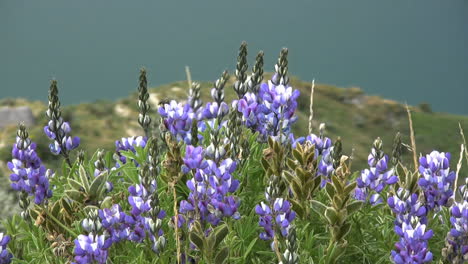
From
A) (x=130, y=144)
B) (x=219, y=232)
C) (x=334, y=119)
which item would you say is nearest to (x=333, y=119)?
(x=334, y=119)

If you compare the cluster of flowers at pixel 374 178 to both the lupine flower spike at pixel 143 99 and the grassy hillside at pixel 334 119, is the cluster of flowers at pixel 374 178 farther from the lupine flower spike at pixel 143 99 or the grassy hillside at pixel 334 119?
the grassy hillside at pixel 334 119

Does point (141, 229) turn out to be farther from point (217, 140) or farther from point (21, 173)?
point (21, 173)

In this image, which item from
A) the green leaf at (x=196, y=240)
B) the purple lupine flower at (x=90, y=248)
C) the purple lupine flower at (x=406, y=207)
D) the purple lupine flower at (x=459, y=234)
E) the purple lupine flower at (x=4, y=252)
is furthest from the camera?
the purple lupine flower at (x=4, y=252)

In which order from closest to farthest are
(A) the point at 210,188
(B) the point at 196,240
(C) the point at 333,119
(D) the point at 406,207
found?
(B) the point at 196,240, (A) the point at 210,188, (D) the point at 406,207, (C) the point at 333,119

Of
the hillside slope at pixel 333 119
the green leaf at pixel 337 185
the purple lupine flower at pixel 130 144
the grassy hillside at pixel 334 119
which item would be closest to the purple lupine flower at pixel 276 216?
the green leaf at pixel 337 185

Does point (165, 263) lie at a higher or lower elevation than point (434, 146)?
lower

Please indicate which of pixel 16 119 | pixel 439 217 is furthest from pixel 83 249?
pixel 16 119

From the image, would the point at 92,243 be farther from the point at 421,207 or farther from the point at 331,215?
the point at 421,207
